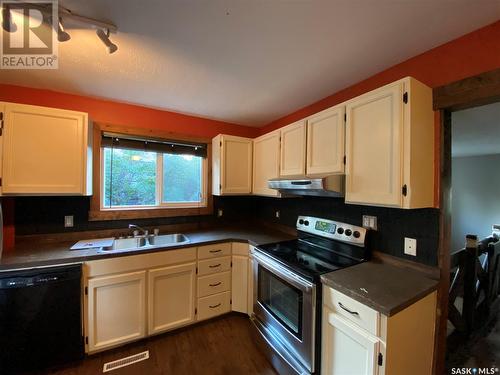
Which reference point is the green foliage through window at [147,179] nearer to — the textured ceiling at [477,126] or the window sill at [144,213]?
the window sill at [144,213]

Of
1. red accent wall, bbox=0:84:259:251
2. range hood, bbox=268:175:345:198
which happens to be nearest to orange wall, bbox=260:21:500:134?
range hood, bbox=268:175:345:198

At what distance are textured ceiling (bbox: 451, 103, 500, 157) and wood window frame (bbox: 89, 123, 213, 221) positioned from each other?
281cm

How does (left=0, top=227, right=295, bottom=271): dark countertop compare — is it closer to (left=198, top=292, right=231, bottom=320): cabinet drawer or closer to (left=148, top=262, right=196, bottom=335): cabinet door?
(left=148, top=262, right=196, bottom=335): cabinet door

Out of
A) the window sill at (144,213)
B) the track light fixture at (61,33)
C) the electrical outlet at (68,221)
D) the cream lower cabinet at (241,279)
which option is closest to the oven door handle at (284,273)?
the cream lower cabinet at (241,279)

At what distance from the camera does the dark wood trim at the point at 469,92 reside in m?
1.16

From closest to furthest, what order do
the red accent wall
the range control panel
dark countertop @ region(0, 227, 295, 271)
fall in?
1. dark countertop @ region(0, 227, 295, 271)
2. the range control panel
3. the red accent wall

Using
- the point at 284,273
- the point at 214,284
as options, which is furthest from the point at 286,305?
the point at 214,284

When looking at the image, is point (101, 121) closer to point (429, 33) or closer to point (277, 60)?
point (277, 60)

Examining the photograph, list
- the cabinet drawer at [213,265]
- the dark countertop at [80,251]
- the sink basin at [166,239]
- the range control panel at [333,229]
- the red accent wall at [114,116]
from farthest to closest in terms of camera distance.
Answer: the sink basin at [166,239] < the cabinet drawer at [213,265] < the red accent wall at [114,116] < the range control panel at [333,229] < the dark countertop at [80,251]

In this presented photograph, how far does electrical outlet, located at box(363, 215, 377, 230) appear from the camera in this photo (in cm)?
170

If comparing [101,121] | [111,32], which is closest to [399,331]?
[111,32]

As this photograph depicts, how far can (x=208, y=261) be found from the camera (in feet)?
7.25

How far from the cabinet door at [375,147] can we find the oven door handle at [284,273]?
69cm

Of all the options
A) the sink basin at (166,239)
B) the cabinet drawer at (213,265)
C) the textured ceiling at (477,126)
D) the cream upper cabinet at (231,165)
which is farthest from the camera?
the cream upper cabinet at (231,165)
